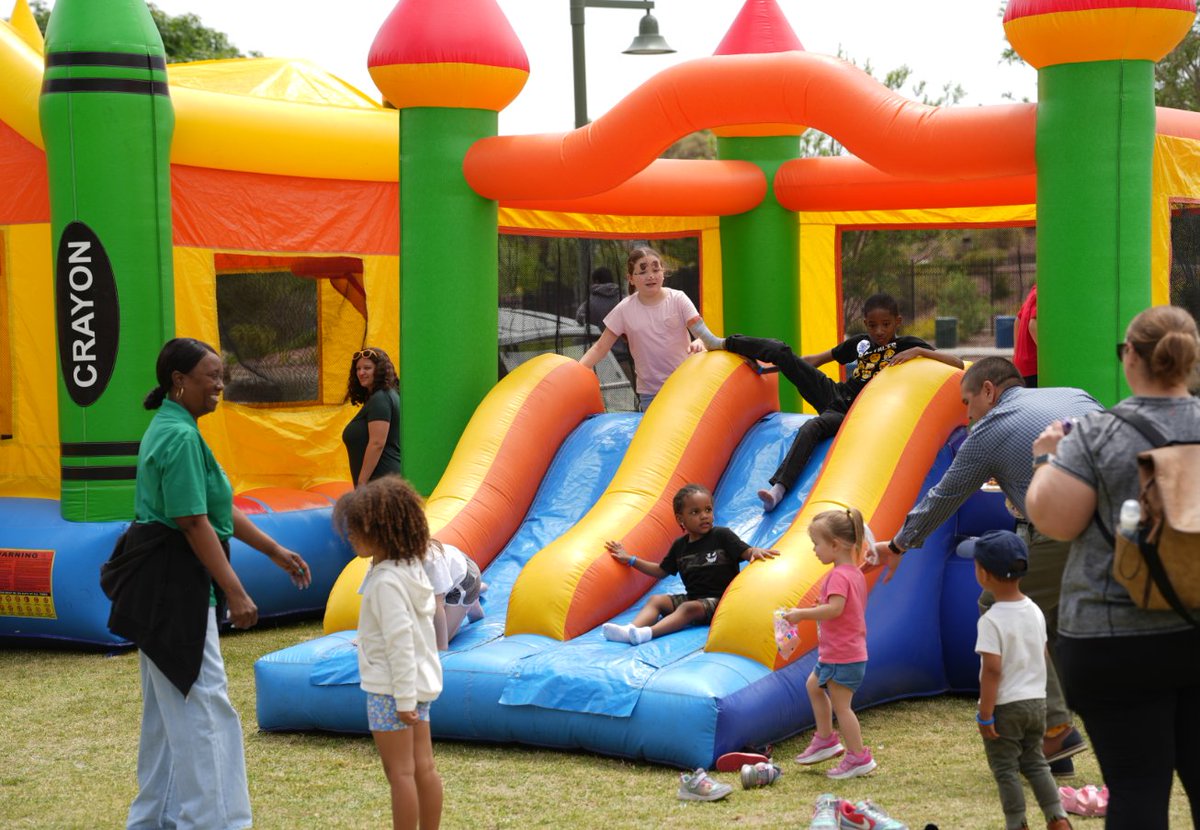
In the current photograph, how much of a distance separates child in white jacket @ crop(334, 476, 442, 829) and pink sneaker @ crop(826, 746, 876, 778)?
1501 mm

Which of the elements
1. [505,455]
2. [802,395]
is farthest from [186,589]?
[802,395]

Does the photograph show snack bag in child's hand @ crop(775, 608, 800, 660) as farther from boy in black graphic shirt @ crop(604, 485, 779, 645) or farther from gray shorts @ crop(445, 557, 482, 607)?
gray shorts @ crop(445, 557, 482, 607)

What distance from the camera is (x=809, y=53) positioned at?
6.85 meters

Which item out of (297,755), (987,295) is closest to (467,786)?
(297,755)

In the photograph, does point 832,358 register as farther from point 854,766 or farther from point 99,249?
point 99,249

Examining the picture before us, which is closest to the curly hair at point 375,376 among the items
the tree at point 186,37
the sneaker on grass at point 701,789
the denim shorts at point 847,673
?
the denim shorts at point 847,673

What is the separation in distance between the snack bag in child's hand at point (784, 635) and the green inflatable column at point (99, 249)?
12.0 feet

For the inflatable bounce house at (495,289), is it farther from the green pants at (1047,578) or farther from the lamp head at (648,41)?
the lamp head at (648,41)

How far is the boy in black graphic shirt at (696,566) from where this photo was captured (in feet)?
19.0

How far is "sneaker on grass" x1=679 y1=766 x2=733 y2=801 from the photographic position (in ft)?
15.4

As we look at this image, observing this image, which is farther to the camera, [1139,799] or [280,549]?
[280,549]

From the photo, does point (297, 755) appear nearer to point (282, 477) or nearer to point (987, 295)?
point (282, 477)

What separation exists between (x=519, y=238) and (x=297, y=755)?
417 centimetres

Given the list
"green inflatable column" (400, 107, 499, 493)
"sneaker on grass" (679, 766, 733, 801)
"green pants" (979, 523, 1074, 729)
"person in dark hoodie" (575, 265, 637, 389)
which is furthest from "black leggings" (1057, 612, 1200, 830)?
"person in dark hoodie" (575, 265, 637, 389)
